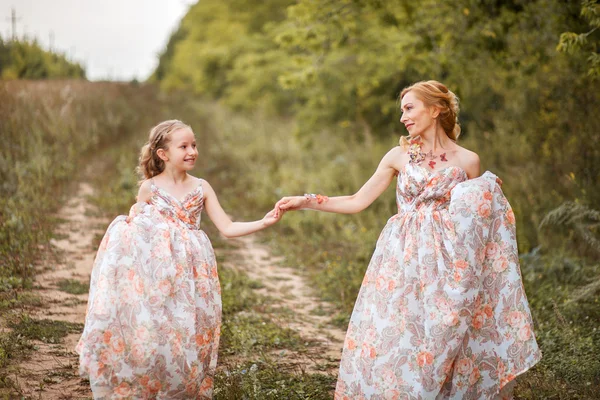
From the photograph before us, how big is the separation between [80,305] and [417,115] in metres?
3.66

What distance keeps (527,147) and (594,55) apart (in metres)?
4.19

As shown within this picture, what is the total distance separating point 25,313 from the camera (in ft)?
17.2

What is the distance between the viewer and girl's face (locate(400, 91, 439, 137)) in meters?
4.04

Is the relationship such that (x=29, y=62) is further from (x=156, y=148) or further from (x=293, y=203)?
(x=293, y=203)

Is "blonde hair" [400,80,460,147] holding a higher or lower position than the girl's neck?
higher

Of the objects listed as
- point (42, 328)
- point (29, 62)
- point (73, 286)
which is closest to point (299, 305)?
point (73, 286)

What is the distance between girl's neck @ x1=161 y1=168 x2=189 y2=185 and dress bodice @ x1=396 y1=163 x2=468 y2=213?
58.3 inches

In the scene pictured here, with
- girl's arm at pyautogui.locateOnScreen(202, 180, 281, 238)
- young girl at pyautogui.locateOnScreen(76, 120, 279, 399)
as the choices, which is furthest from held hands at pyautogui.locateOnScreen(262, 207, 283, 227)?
young girl at pyautogui.locateOnScreen(76, 120, 279, 399)

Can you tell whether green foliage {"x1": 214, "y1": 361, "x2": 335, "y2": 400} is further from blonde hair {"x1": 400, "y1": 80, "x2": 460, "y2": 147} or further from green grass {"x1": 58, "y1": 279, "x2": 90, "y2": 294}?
green grass {"x1": 58, "y1": 279, "x2": 90, "y2": 294}

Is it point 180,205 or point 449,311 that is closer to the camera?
point 449,311

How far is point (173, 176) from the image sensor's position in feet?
13.6

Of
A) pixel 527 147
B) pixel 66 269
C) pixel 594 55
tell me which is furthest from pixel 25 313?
pixel 527 147

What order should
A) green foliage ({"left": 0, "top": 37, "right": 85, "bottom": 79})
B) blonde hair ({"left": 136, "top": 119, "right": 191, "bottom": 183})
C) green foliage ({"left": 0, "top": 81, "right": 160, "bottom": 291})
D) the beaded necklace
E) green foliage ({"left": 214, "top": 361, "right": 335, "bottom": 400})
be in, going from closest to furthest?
the beaded necklace < green foliage ({"left": 214, "top": 361, "right": 335, "bottom": 400}) < blonde hair ({"left": 136, "top": 119, "right": 191, "bottom": 183}) < green foliage ({"left": 0, "top": 81, "right": 160, "bottom": 291}) < green foliage ({"left": 0, "top": 37, "right": 85, "bottom": 79})

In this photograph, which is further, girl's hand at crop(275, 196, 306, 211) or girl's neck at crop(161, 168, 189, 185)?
girl's hand at crop(275, 196, 306, 211)
